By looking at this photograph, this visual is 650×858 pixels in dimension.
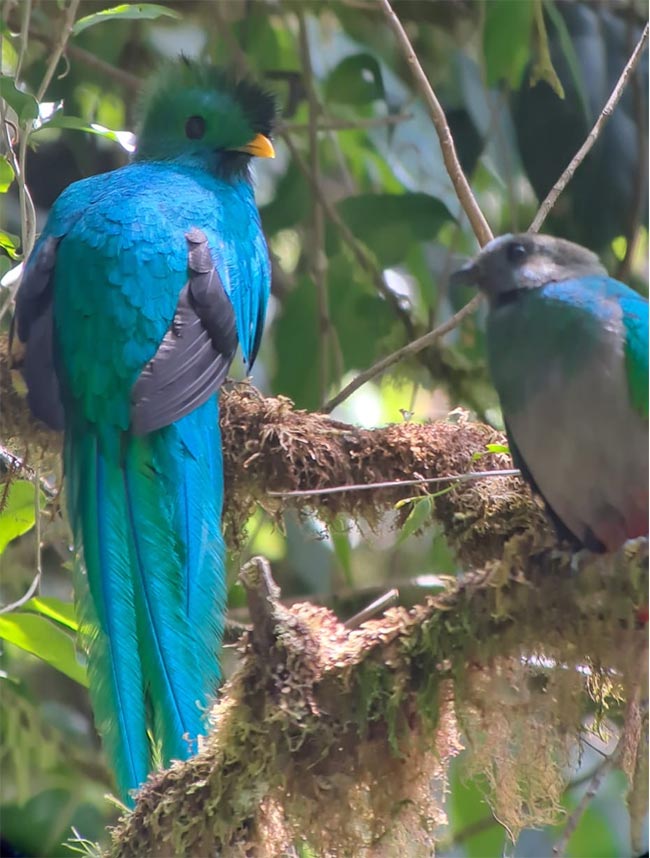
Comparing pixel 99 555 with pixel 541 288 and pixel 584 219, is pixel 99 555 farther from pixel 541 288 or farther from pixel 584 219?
pixel 584 219

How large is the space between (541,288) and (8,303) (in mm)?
1137

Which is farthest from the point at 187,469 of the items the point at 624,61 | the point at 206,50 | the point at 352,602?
the point at 624,61

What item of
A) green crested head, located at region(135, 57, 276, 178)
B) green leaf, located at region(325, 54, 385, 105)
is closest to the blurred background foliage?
green leaf, located at region(325, 54, 385, 105)

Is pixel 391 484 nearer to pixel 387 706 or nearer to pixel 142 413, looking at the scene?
pixel 142 413

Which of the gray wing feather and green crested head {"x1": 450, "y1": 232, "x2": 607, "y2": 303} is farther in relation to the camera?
the gray wing feather

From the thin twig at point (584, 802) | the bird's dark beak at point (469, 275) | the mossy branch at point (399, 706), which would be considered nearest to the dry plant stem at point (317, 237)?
the bird's dark beak at point (469, 275)

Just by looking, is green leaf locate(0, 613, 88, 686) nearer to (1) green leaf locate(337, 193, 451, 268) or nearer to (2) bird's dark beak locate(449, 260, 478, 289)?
(2) bird's dark beak locate(449, 260, 478, 289)

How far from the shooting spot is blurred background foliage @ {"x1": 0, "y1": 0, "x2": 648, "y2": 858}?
3.42 m

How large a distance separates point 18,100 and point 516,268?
1061 mm

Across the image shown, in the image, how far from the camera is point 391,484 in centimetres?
237

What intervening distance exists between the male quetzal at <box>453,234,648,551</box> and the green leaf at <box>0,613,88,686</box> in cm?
102

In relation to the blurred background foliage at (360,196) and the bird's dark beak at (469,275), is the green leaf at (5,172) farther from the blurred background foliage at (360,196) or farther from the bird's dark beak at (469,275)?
the bird's dark beak at (469,275)

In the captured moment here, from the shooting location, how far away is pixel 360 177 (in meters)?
4.43

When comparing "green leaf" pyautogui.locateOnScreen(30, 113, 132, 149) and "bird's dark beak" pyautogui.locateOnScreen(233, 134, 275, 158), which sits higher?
"green leaf" pyautogui.locateOnScreen(30, 113, 132, 149)
